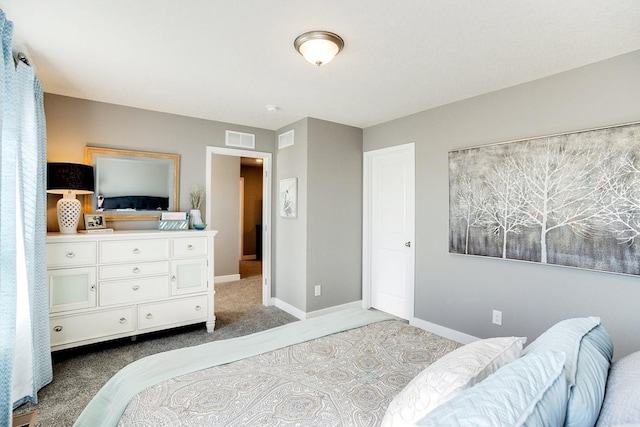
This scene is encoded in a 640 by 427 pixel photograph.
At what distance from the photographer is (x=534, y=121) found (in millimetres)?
2668

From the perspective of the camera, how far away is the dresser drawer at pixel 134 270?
9.69ft

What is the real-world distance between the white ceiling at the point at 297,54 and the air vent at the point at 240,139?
843 millimetres

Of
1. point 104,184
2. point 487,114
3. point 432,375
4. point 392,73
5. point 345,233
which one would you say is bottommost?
point 432,375

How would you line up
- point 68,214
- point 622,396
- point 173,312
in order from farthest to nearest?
point 173,312 → point 68,214 → point 622,396

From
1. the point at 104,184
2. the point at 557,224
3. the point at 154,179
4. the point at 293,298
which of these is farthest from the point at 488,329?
the point at 104,184

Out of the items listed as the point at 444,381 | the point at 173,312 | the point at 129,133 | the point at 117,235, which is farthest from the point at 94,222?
the point at 444,381

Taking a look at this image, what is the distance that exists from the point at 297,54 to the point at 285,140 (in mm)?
1955

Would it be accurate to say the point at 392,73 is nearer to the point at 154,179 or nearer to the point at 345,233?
the point at 345,233

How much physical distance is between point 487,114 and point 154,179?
3508mm

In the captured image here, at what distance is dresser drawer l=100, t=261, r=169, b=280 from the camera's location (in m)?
2.95

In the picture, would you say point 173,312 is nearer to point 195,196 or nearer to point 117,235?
point 117,235

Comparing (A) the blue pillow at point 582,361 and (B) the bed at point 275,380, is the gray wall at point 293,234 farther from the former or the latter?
(A) the blue pillow at point 582,361

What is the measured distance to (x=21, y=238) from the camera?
6.57ft

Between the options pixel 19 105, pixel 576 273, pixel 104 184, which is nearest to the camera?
pixel 19 105
